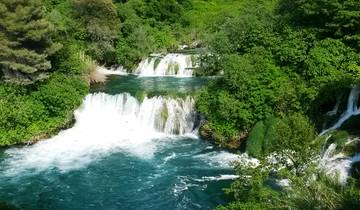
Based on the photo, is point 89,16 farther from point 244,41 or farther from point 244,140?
point 244,140

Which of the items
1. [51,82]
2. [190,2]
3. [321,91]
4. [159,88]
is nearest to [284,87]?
[321,91]

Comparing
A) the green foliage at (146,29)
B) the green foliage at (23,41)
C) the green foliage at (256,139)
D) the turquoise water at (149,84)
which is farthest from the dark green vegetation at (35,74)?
the green foliage at (256,139)

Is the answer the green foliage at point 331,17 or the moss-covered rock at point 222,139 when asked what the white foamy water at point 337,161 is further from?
the green foliage at point 331,17

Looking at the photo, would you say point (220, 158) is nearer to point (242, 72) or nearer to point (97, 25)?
point (242, 72)

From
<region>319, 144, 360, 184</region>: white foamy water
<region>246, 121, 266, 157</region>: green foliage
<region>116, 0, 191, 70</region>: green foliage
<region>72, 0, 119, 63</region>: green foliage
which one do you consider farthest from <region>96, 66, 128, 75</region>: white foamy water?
<region>319, 144, 360, 184</region>: white foamy water

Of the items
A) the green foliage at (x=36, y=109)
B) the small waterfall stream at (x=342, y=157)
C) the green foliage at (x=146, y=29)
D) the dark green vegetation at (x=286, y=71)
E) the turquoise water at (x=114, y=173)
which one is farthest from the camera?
the green foliage at (x=146, y=29)

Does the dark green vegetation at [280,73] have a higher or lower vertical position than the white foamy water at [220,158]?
higher
